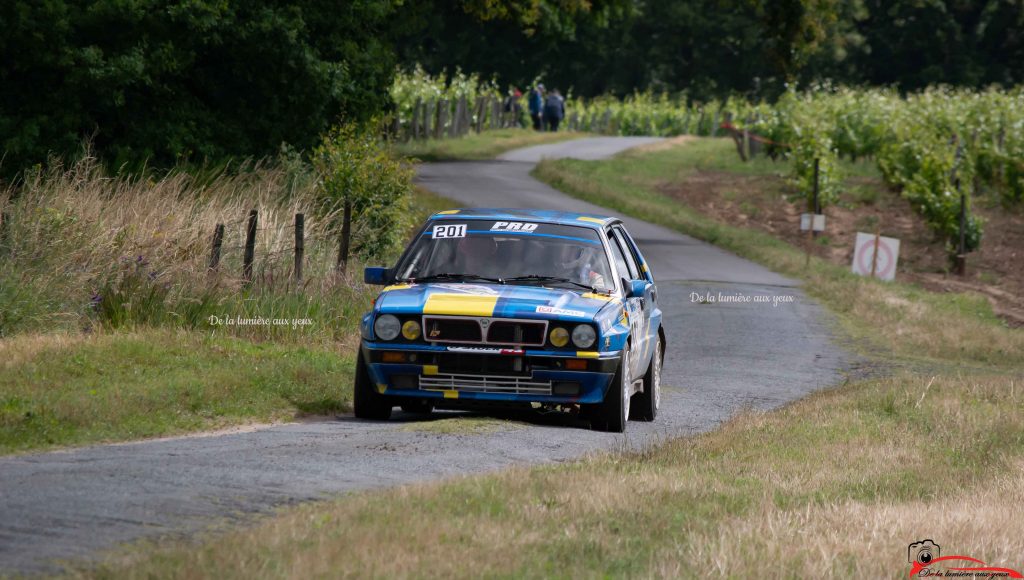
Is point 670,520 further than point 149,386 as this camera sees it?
No

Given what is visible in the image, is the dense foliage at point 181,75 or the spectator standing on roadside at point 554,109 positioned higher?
the dense foliage at point 181,75

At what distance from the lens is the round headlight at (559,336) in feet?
36.9

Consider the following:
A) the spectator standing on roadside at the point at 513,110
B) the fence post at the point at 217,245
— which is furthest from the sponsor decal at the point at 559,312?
the spectator standing on roadside at the point at 513,110

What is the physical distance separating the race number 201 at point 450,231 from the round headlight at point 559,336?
1.44 meters

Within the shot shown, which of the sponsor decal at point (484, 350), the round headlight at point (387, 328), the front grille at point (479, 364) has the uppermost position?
the round headlight at point (387, 328)

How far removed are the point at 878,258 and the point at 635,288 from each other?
65.3 ft

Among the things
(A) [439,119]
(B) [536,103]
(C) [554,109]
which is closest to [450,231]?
(A) [439,119]

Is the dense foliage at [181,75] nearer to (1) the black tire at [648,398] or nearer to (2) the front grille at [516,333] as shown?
(1) the black tire at [648,398]

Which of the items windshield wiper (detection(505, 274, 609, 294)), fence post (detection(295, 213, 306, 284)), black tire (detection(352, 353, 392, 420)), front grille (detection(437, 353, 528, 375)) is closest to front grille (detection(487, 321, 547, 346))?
front grille (detection(437, 353, 528, 375))

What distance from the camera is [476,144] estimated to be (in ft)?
180

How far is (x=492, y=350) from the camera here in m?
11.2

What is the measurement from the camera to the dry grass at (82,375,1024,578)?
21.2 feet

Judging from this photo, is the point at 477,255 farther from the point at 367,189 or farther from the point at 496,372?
the point at 367,189

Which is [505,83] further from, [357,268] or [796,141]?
[357,268]
